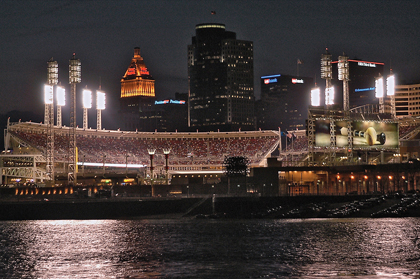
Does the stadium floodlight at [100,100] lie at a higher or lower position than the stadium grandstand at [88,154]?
higher

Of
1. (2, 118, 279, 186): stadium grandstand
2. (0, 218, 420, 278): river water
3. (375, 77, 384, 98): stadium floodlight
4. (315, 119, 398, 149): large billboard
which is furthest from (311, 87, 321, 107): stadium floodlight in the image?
(0, 218, 420, 278): river water

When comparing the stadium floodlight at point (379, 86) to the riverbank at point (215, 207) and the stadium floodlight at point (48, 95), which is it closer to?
the riverbank at point (215, 207)

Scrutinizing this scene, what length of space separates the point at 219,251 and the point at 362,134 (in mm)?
77702

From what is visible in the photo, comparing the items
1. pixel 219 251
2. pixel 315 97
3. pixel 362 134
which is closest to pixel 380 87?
pixel 315 97

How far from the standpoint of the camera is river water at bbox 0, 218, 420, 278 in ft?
162

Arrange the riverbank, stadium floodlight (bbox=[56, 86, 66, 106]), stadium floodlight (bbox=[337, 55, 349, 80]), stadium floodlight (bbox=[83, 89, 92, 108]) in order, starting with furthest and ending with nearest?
stadium floodlight (bbox=[83, 89, 92, 108]), stadium floodlight (bbox=[56, 86, 66, 106]), stadium floodlight (bbox=[337, 55, 349, 80]), the riverbank

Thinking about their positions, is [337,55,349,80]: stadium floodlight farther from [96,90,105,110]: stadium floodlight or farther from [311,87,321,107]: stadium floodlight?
[96,90,105,110]: stadium floodlight

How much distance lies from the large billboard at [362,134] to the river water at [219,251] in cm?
3999

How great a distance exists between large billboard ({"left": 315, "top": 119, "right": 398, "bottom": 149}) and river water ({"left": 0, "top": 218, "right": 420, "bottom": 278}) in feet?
131

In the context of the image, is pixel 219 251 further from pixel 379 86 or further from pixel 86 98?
pixel 86 98

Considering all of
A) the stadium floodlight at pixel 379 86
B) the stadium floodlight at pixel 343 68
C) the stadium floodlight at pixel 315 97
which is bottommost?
the stadium floodlight at pixel 315 97

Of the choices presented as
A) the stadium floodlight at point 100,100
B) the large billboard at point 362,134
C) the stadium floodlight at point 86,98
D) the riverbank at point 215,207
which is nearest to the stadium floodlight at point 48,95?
the stadium floodlight at point 86,98

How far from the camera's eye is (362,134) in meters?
132

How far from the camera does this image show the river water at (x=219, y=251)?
1949 inches
